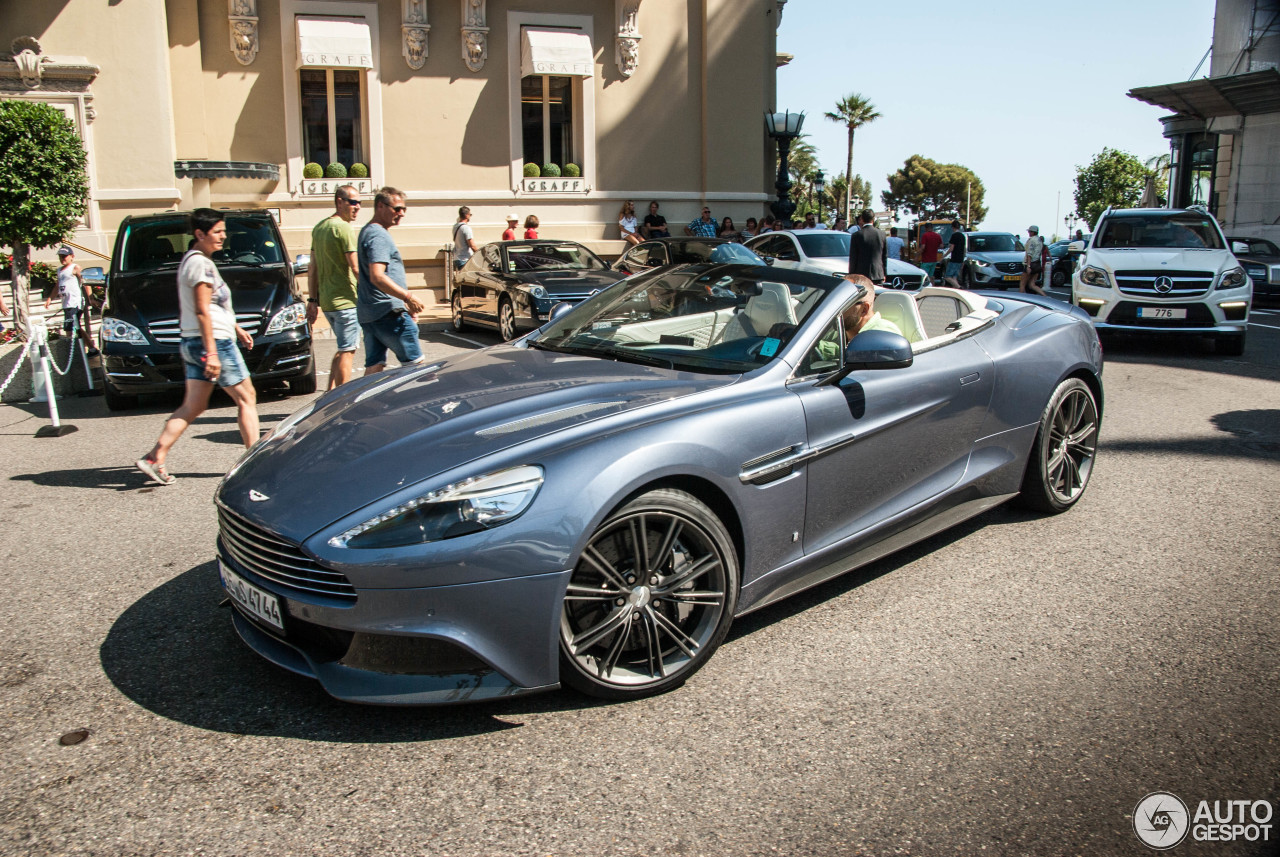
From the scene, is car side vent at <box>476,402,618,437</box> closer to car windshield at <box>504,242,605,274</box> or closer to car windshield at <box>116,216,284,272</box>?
car windshield at <box>116,216,284,272</box>

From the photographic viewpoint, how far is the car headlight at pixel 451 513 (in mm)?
2895

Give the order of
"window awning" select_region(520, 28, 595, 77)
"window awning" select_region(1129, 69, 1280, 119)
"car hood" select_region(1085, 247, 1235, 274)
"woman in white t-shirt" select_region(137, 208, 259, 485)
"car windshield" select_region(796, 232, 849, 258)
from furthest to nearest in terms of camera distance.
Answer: "window awning" select_region(1129, 69, 1280, 119) → "window awning" select_region(520, 28, 595, 77) → "car windshield" select_region(796, 232, 849, 258) → "car hood" select_region(1085, 247, 1235, 274) → "woman in white t-shirt" select_region(137, 208, 259, 485)

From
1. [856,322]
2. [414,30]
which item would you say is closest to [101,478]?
[856,322]

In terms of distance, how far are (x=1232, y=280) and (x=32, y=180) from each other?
629 inches

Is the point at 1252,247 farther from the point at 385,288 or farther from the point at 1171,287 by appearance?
the point at 385,288

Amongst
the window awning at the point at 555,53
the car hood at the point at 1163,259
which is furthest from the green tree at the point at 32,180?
the car hood at the point at 1163,259

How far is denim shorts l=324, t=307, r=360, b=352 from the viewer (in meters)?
7.93

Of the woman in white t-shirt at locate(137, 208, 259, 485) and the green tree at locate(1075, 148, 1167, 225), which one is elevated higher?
the green tree at locate(1075, 148, 1167, 225)

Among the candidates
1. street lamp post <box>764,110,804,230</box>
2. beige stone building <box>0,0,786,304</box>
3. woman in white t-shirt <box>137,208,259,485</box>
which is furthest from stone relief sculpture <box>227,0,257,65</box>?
woman in white t-shirt <box>137,208,259,485</box>

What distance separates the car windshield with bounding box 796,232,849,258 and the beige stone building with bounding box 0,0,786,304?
5357mm

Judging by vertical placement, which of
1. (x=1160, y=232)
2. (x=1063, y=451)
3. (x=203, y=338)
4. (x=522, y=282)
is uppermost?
(x=1160, y=232)

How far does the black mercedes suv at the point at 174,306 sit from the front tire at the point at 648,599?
259 inches

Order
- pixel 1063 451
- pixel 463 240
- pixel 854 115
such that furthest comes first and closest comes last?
pixel 854 115
pixel 463 240
pixel 1063 451

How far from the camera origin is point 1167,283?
39.5ft
